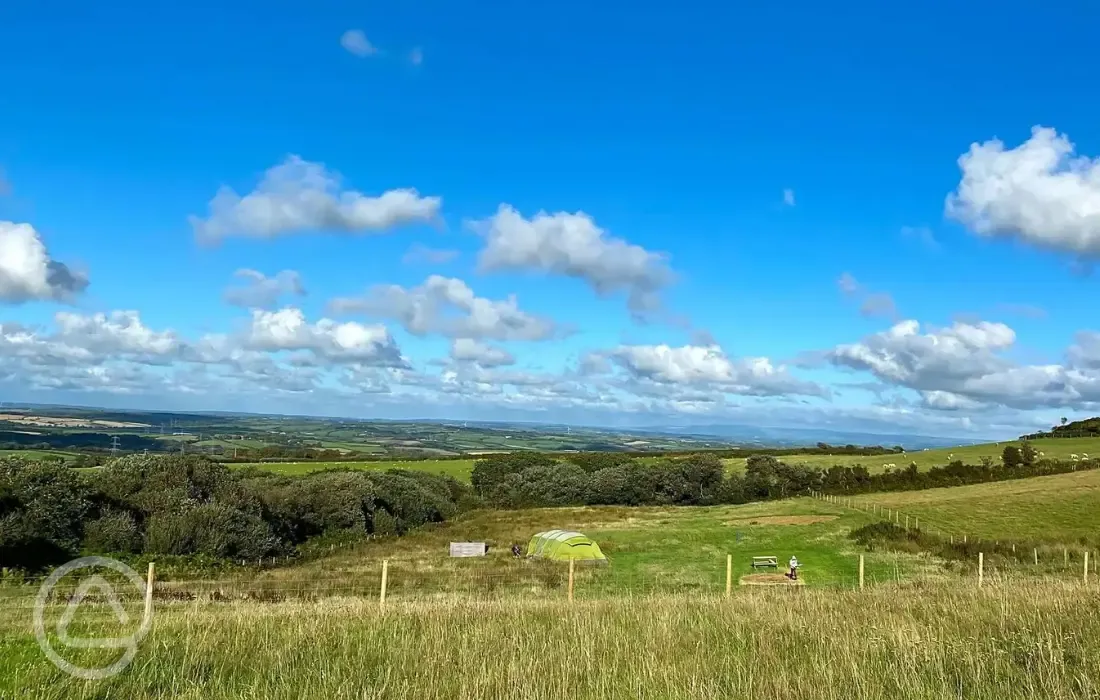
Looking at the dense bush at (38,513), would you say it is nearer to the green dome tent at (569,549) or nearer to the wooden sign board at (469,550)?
the wooden sign board at (469,550)

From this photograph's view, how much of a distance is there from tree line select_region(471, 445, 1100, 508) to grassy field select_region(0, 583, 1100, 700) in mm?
80833

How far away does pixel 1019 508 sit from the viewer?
52.7 m

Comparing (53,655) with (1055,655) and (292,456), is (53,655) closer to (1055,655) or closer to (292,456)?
(1055,655)

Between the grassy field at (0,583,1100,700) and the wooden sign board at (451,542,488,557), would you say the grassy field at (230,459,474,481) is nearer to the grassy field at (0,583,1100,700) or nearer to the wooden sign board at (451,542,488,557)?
the wooden sign board at (451,542,488,557)

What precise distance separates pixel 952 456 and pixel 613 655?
4151 inches

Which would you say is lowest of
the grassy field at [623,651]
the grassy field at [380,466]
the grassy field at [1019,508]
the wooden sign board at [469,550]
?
the grassy field at [380,466]

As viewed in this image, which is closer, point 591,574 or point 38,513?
point 591,574

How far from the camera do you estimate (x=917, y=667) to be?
6926 millimetres

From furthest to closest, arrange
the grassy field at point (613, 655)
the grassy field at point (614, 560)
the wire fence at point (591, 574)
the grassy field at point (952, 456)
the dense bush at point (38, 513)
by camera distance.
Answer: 1. the grassy field at point (952, 456)
2. the dense bush at point (38, 513)
3. the grassy field at point (614, 560)
4. the wire fence at point (591, 574)
5. the grassy field at point (613, 655)

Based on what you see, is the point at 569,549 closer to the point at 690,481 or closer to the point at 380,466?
the point at 690,481

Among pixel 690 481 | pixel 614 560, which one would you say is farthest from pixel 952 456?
pixel 614 560

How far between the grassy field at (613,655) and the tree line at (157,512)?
31.9 metres

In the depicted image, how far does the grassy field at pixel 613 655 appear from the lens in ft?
20.9

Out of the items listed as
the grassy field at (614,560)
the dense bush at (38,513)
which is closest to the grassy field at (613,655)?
the grassy field at (614,560)
